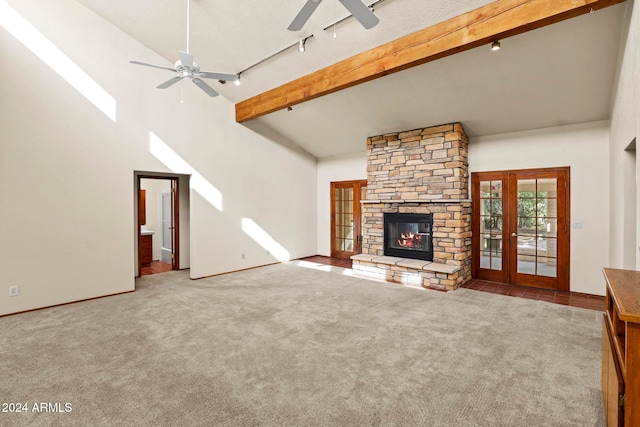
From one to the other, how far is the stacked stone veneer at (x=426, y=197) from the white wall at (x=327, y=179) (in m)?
1.32

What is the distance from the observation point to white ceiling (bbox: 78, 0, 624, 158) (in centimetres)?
353

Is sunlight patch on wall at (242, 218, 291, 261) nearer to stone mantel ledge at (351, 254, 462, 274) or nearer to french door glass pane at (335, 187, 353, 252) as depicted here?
french door glass pane at (335, 187, 353, 252)

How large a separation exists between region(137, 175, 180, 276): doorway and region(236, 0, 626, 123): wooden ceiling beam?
3925 mm

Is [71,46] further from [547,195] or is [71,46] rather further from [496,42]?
[547,195]

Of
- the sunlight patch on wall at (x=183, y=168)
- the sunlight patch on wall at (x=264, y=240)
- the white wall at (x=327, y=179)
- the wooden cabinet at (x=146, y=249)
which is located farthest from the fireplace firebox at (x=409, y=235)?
the wooden cabinet at (x=146, y=249)

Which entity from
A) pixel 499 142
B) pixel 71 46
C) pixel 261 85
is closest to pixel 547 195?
pixel 499 142

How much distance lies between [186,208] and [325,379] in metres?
5.34

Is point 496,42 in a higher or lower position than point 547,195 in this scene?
higher

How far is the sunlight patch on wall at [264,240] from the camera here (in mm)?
6711

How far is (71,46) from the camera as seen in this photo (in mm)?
4434

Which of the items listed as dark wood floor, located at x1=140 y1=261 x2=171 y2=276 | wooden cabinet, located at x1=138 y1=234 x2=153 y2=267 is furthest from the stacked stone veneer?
wooden cabinet, located at x1=138 y1=234 x2=153 y2=267

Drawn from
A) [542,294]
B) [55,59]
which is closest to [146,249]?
[55,59]

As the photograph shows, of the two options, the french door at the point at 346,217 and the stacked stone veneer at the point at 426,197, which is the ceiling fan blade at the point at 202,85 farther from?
the french door at the point at 346,217

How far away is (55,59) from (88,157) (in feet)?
4.42
